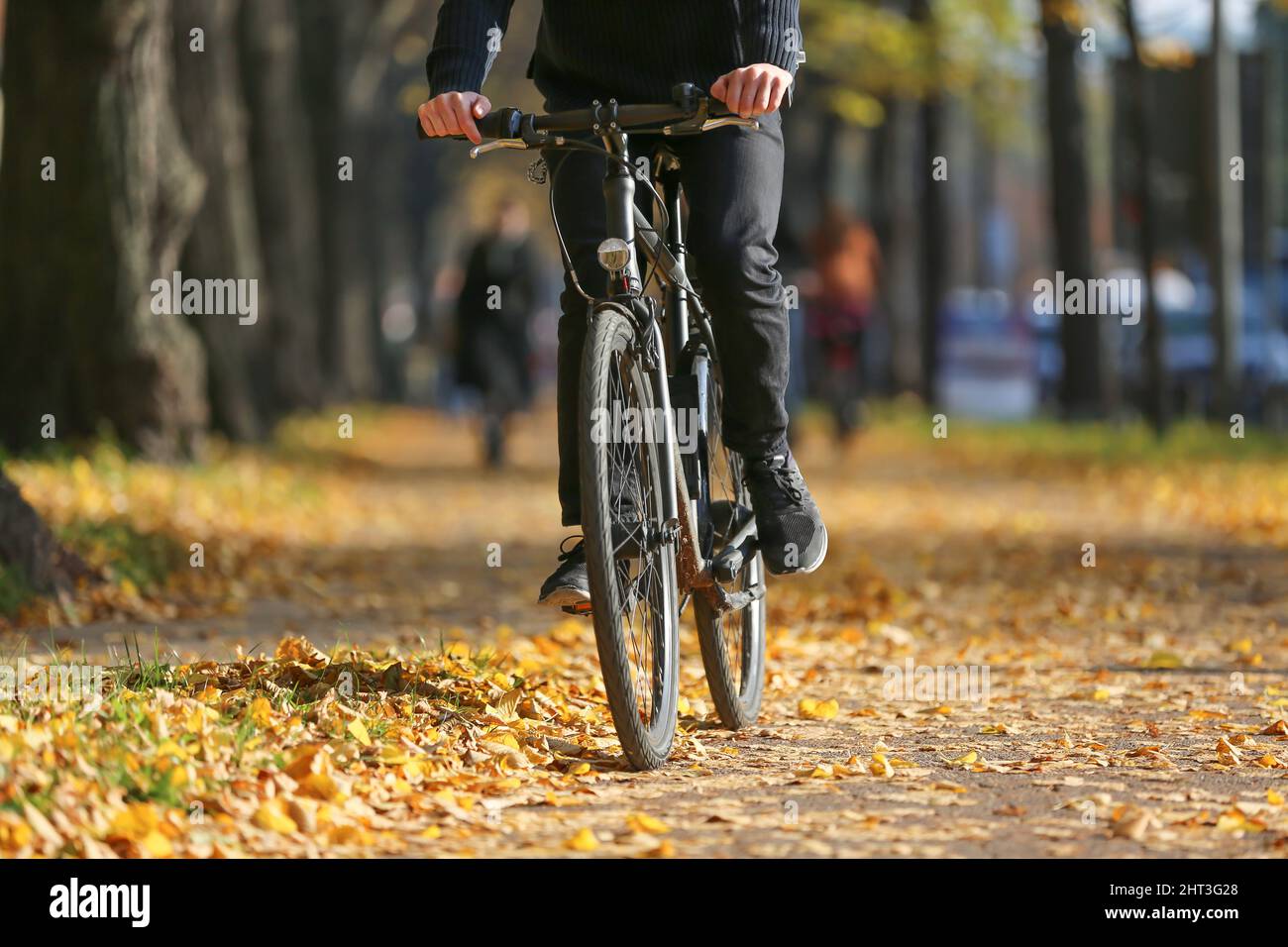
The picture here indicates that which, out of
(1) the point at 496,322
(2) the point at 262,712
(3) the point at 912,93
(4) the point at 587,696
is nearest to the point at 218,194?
(1) the point at 496,322

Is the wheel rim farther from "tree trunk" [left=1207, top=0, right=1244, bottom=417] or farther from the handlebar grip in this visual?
"tree trunk" [left=1207, top=0, right=1244, bottom=417]

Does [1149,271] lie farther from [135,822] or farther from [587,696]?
[135,822]

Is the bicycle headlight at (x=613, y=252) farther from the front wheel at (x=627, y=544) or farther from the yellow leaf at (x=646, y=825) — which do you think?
the yellow leaf at (x=646, y=825)

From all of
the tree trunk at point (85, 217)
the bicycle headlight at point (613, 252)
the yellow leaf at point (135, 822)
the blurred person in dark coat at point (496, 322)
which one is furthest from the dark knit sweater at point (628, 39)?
the blurred person in dark coat at point (496, 322)

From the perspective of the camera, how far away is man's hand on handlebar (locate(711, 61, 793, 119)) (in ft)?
15.6

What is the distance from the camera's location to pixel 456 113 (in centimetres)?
489

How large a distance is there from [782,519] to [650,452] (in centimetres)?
55

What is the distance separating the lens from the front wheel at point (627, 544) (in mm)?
4668

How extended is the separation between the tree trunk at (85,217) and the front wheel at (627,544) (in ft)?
26.3

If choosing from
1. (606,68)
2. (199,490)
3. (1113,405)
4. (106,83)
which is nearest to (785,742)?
(606,68)

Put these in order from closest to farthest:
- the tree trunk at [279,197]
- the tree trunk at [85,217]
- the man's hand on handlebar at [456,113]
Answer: the man's hand on handlebar at [456,113]
the tree trunk at [85,217]
the tree trunk at [279,197]

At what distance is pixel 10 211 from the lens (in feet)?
41.6
